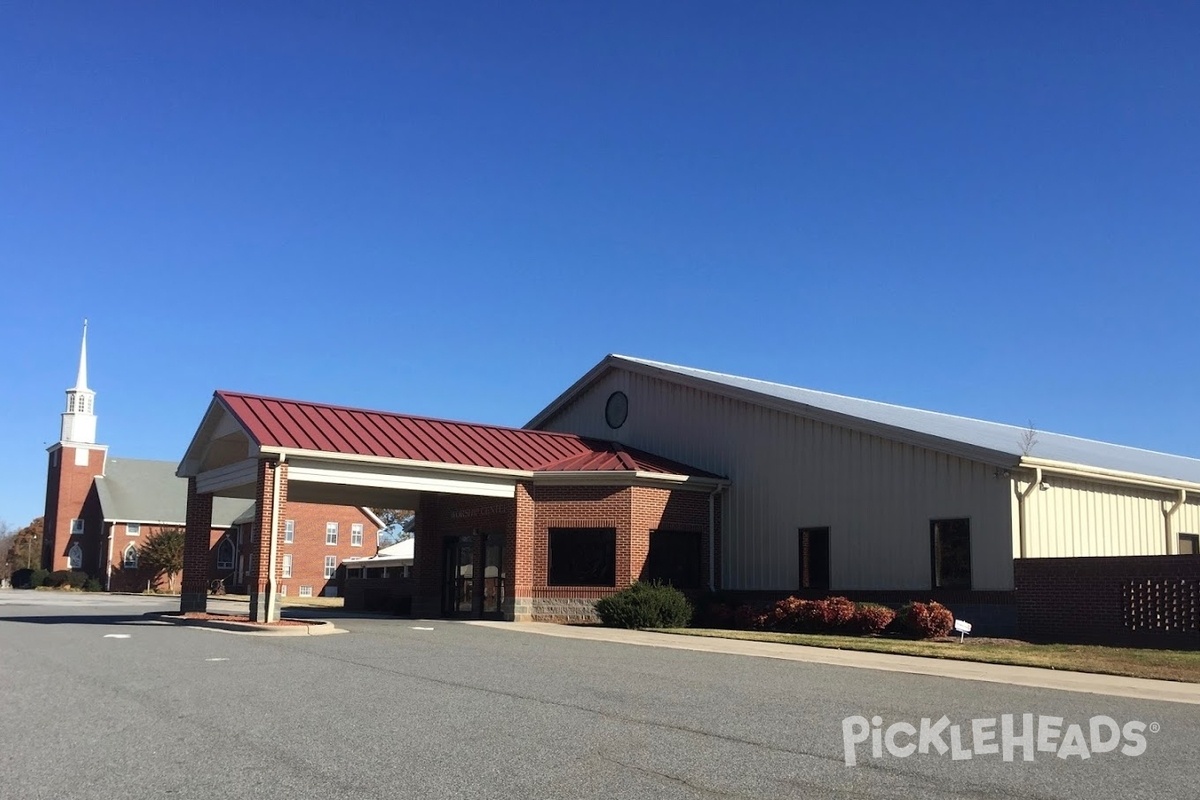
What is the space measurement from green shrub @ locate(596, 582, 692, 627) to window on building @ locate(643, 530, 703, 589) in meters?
2.19

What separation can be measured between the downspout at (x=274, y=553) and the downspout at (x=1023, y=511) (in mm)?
14965

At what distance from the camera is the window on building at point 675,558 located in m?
26.9

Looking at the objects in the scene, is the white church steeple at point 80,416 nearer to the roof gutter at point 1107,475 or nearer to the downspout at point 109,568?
the downspout at point 109,568

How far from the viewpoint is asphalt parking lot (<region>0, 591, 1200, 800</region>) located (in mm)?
7090

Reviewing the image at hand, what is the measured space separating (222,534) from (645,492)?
53.2 metres

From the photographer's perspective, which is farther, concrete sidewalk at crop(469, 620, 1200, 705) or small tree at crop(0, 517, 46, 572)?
small tree at crop(0, 517, 46, 572)

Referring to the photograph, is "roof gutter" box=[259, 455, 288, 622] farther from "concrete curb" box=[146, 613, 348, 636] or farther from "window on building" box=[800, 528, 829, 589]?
"window on building" box=[800, 528, 829, 589]

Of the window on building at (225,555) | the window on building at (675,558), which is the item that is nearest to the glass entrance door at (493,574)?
the window on building at (675,558)

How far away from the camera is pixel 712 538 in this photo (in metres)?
28.0

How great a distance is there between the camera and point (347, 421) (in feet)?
87.2

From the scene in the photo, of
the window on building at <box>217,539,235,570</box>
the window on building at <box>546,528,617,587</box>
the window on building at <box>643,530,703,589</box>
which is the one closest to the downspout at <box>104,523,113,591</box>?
the window on building at <box>217,539,235,570</box>

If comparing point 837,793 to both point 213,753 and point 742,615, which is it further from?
point 742,615

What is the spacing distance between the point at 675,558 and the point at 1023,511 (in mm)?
8774

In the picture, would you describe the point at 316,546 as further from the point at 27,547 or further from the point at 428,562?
the point at 27,547
